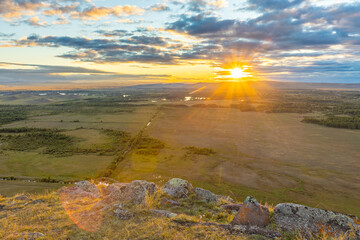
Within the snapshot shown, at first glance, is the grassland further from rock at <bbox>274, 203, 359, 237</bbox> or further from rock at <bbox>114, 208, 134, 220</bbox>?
rock at <bbox>114, 208, 134, 220</bbox>

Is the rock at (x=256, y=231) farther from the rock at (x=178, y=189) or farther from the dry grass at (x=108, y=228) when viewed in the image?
the rock at (x=178, y=189)

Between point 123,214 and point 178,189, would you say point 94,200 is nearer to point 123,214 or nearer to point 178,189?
point 123,214

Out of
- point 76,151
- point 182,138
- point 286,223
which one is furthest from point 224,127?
point 286,223

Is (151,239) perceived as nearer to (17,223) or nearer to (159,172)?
(17,223)

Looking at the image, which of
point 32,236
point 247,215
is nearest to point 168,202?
point 247,215

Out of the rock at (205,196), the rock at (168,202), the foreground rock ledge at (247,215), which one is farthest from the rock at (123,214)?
the rock at (205,196)

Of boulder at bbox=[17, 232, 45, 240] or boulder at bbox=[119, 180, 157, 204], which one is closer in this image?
boulder at bbox=[17, 232, 45, 240]

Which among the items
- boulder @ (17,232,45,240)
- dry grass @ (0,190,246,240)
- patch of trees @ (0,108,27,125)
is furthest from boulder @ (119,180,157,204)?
patch of trees @ (0,108,27,125)
